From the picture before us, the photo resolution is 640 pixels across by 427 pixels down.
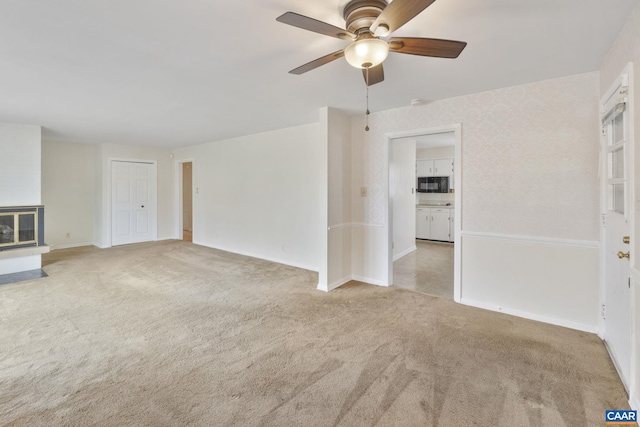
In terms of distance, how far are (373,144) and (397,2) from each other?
8.92 ft

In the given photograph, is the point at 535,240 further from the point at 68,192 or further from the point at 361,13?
the point at 68,192

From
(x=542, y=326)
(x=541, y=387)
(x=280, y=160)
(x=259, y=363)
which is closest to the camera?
(x=541, y=387)

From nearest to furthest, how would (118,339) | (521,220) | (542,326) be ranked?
(118,339), (542,326), (521,220)

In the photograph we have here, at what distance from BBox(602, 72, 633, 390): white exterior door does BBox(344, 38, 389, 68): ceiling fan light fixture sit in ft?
5.48

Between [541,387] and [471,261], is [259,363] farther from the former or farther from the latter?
[471,261]

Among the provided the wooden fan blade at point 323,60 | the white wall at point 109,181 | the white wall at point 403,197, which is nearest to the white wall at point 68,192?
the white wall at point 109,181

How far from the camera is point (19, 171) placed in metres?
4.58

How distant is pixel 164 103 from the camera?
11.6 feet

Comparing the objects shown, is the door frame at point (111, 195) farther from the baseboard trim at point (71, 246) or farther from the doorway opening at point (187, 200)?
the doorway opening at point (187, 200)

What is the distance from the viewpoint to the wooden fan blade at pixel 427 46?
1631mm

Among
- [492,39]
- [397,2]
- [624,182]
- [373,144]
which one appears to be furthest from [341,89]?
[624,182]

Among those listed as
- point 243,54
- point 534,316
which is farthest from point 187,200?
point 534,316

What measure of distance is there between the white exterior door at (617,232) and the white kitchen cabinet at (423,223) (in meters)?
4.80

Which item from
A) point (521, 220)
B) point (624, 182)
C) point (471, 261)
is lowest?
point (471, 261)
